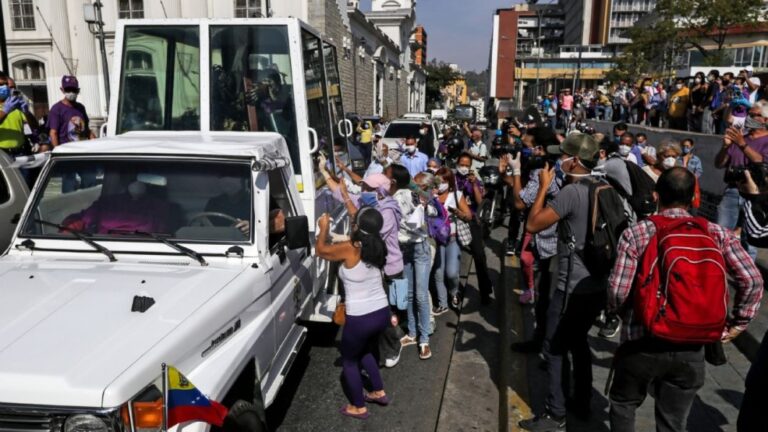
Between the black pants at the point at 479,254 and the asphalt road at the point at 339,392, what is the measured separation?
3.30ft

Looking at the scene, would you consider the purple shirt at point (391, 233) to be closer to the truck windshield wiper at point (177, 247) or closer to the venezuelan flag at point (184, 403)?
the truck windshield wiper at point (177, 247)

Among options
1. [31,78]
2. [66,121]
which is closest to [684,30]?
[66,121]

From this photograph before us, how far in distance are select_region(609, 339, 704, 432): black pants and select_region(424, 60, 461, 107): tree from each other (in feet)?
318

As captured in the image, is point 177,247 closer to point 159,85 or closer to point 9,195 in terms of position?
point 159,85

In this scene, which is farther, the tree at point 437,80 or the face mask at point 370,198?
the tree at point 437,80

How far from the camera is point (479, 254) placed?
661 centimetres

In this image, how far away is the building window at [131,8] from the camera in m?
33.6

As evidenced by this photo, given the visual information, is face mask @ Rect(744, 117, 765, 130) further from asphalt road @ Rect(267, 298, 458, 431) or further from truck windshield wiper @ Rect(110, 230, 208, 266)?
truck windshield wiper @ Rect(110, 230, 208, 266)

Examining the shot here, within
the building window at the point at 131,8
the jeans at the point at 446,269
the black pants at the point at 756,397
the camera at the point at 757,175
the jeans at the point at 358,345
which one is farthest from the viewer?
the building window at the point at 131,8

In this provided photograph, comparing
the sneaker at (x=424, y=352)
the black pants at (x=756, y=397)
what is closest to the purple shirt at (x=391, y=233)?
the sneaker at (x=424, y=352)

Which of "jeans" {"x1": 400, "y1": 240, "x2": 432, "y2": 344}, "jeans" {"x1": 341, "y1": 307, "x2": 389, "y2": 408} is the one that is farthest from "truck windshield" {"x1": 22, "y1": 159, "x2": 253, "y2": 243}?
"jeans" {"x1": 400, "y1": 240, "x2": 432, "y2": 344}

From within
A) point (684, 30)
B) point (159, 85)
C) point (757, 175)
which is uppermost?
point (684, 30)

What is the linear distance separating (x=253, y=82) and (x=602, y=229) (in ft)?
11.7

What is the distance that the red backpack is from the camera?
2.73 metres
